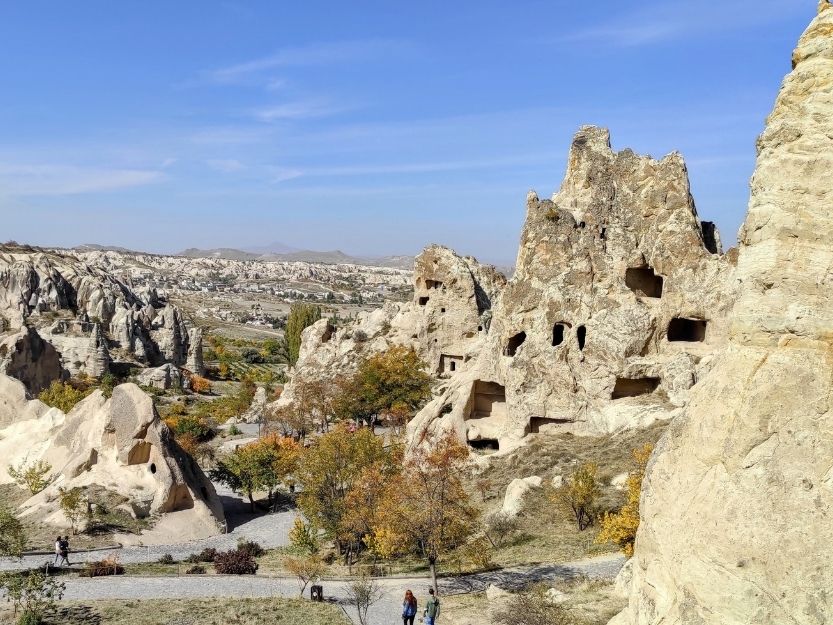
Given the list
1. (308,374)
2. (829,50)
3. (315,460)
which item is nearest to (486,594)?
(315,460)

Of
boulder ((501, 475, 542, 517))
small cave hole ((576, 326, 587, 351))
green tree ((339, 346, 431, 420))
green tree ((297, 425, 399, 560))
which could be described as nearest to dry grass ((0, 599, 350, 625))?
green tree ((297, 425, 399, 560))

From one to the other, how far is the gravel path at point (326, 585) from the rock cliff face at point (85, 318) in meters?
54.8

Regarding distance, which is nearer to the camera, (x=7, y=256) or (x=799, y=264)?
(x=799, y=264)

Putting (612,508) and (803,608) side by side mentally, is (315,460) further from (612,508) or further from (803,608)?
(803,608)

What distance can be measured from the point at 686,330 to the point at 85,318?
7381 centimetres

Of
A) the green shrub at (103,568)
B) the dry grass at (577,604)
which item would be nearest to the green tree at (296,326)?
the green shrub at (103,568)

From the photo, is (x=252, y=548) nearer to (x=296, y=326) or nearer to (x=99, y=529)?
(x=99, y=529)

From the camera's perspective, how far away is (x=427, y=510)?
17.0 metres

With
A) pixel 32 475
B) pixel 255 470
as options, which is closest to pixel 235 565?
pixel 255 470

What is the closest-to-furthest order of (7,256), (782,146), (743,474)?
(743,474), (782,146), (7,256)

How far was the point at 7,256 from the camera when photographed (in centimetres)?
9250

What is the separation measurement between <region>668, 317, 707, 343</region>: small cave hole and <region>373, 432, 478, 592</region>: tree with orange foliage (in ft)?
43.1

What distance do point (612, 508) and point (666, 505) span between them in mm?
12229

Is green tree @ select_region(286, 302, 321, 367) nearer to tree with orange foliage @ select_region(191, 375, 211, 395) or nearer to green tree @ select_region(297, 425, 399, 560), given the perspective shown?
tree with orange foliage @ select_region(191, 375, 211, 395)
